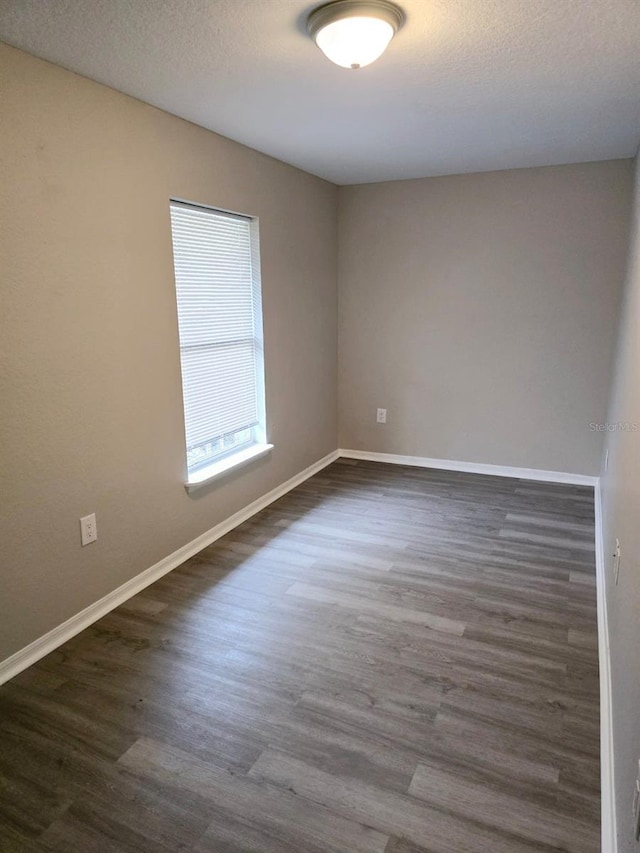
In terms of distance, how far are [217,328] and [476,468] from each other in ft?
8.16

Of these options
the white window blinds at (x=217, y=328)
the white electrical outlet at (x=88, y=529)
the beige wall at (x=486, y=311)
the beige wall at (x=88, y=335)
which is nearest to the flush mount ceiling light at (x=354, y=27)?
the beige wall at (x=88, y=335)

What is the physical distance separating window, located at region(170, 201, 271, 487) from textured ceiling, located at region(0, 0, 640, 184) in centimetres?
55

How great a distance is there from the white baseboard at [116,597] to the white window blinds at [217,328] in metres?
0.44

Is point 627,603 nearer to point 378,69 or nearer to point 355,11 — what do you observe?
point 355,11

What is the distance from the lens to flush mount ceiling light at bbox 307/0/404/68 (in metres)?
1.67

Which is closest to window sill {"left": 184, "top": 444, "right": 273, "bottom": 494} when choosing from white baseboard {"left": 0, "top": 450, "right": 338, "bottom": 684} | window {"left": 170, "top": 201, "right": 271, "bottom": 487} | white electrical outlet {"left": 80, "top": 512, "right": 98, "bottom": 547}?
window {"left": 170, "top": 201, "right": 271, "bottom": 487}

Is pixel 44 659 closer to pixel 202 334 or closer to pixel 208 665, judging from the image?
pixel 208 665

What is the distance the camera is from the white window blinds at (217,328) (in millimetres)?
2943

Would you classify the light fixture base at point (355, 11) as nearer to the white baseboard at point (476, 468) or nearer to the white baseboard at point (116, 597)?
the white baseboard at point (116, 597)

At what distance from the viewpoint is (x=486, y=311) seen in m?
4.21

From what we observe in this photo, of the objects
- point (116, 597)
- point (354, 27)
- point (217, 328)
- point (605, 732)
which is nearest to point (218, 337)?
point (217, 328)

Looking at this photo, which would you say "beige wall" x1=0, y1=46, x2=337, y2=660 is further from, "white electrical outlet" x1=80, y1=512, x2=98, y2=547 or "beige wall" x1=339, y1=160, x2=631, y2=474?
"beige wall" x1=339, y1=160, x2=631, y2=474

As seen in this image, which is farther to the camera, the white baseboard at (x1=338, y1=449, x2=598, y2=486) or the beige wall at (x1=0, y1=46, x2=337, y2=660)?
the white baseboard at (x1=338, y1=449, x2=598, y2=486)

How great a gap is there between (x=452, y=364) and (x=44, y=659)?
345cm
